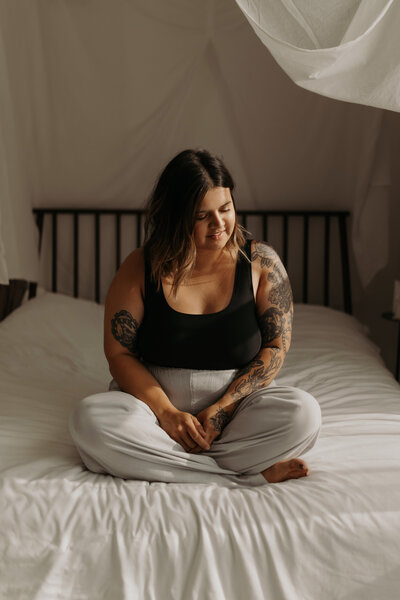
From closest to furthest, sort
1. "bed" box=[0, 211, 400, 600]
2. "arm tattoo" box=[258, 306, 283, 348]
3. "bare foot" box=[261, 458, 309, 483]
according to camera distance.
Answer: "bed" box=[0, 211, 400, 600] → "bare foot" box=[261, 458, 309, 483] → "arm tattoo" box=[258, 306, 283, 348]

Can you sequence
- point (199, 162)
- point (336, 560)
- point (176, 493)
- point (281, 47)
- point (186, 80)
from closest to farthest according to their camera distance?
point (336, 560) → point (176, 493) → point (281, 47) → point (199, 162) → point (186, 80)

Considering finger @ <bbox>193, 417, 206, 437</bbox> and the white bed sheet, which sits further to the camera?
finger @ <bbox>193, 417, 206, 437</bbox>

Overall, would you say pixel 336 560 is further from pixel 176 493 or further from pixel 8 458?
pixel 8 458

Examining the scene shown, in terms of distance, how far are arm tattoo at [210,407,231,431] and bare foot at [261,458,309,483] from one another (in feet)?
0.56

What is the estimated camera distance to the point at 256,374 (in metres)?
1.78

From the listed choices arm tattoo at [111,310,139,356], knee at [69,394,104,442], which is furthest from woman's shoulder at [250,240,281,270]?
knee at [69,394,104,442]

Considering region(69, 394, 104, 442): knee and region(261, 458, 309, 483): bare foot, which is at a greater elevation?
region(69, 394, 104, 442): knee

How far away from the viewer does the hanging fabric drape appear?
5.22 feet

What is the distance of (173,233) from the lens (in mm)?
1830

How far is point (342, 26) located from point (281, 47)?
14 centimetres

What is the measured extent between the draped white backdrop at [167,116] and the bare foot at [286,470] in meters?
1.69

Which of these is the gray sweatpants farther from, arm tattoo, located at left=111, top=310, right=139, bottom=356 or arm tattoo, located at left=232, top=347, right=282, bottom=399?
arm tattoo, located at left=111, top=310, right=139, bottom=356

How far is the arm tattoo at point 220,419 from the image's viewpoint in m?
1.70

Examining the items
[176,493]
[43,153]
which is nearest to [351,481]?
[176,493]
